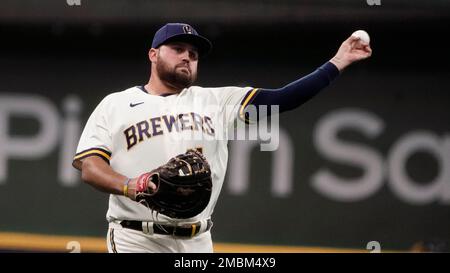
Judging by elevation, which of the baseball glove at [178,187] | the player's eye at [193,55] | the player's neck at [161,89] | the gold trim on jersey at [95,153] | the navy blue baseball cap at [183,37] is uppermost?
the navy blue baseball cap at [183,37]

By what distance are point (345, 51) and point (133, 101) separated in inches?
27.4

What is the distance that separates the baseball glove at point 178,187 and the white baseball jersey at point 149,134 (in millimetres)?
132

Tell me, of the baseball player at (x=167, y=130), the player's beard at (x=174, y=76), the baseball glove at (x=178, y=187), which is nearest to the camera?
the baseball glove at (x=178, y=187)

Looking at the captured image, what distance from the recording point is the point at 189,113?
107 inches

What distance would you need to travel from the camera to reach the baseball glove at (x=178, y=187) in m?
2.44

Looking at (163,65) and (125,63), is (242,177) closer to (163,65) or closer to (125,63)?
(125,63)

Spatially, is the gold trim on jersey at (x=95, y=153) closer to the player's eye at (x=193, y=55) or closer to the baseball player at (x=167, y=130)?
the baseball player at (x=167, y=130)

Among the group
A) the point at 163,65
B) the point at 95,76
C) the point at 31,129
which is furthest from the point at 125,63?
the point at 163,65

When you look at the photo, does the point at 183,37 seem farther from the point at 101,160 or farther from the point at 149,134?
the point at 101,160

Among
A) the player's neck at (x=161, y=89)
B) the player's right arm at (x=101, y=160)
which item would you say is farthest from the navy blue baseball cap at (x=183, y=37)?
the player's right arm at (x=101, y=160)

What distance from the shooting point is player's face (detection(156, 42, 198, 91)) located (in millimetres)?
2785

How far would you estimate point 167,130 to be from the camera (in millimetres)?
2674

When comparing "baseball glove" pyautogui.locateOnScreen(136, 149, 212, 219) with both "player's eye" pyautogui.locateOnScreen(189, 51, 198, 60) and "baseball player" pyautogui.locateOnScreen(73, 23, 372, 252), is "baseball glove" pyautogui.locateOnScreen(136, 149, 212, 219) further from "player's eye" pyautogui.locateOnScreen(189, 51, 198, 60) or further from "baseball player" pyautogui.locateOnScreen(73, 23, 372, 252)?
"player's eye" pyautogui.locateOnScreen(189, 51, 198, 60)

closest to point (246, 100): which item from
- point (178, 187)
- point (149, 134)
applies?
point (149, 134)
